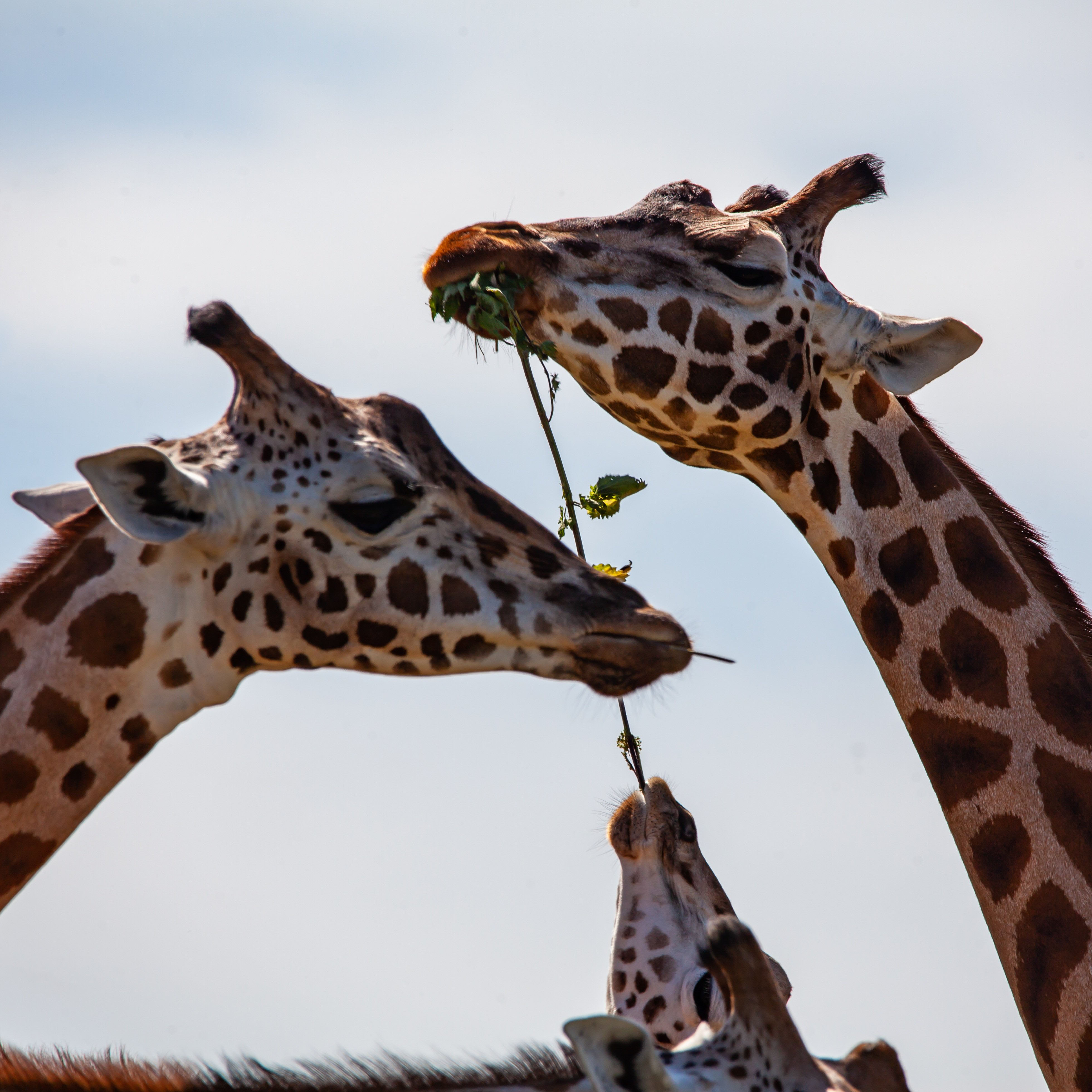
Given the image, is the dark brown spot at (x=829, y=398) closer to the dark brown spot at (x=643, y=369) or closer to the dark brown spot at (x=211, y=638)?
the dark brown spot at (x=643, y=369)

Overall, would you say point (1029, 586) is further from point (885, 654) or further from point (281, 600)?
point (281, 600)

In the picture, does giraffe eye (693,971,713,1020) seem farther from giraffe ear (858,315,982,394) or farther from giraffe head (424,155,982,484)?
giraffe ear (858,315,982,394)

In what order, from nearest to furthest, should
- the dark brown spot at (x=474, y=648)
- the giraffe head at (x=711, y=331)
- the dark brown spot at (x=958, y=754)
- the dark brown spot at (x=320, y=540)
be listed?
1. the dark brown spot at (x=320, y=540)
2. the dark brown spot at (x=474, y=648)
3. the dark brown spot at (x=958, y=754)
4. the giraffe head at (x=711, y=331)

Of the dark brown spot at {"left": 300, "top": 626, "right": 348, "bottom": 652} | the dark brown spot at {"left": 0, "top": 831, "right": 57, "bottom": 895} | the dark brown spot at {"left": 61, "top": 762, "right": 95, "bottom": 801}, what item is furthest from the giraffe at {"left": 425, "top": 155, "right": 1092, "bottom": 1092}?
the dark brown spot at {"left": 0, "top": 831, "right": 57, "bottom": 895}

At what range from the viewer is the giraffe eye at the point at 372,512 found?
→ 5582 millimetres

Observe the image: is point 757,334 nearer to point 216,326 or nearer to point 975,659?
point 975,659

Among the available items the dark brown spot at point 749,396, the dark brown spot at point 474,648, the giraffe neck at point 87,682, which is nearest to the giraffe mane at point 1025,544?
the dark brown spot at point 749,396

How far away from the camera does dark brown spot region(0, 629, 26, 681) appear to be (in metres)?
5.40

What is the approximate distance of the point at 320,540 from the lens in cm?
554

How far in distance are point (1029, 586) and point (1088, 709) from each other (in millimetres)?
671

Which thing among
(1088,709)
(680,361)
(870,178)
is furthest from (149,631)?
(870,178)

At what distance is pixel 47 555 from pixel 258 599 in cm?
79

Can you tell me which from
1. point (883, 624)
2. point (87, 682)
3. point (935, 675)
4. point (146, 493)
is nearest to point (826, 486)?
point (883, 624)

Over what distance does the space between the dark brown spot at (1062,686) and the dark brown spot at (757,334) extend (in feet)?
6.21
